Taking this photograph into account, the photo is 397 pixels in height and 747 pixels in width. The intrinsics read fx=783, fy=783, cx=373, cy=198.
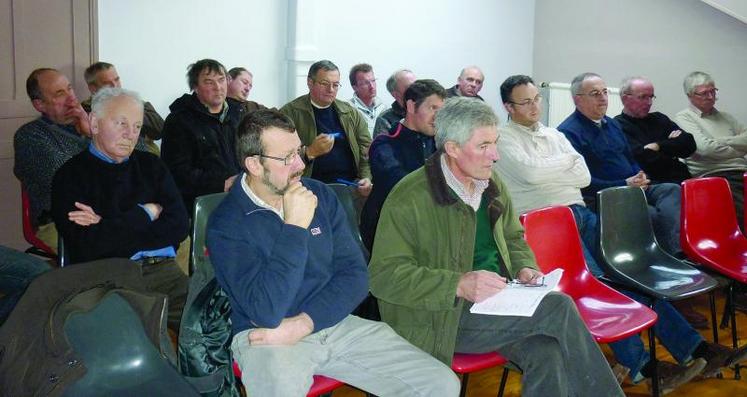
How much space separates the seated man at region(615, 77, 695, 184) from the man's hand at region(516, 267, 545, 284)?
2502 millimetres

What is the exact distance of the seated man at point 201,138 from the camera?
3.72 meters

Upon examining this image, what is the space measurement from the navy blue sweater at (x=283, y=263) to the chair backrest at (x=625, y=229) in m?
1.41

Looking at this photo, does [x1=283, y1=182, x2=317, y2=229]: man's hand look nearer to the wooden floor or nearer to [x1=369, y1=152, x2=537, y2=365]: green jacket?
[x1=369, y1=152, x2=537, y2=365]: green jacket

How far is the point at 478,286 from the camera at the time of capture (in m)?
2.30

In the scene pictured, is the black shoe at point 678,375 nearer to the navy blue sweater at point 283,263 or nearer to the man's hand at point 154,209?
the navy blue sweater at point 283,263

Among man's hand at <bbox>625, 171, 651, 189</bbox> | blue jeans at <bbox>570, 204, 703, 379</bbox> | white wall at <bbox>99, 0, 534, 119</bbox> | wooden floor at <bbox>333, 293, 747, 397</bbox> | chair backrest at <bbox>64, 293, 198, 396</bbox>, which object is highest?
white wall at <bbox>99, 0, 534, 119</bbox>

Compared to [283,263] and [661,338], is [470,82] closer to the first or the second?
[661,338]

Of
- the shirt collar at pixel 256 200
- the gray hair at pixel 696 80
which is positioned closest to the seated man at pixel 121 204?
the shirt collar at pixel 256 200

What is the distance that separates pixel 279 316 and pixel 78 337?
1.68 feet

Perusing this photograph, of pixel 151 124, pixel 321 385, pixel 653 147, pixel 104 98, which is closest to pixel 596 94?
pixel 653 147

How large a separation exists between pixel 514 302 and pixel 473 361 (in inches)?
9.1

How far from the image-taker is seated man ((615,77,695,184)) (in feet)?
15.7

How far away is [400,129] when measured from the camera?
3533 mm

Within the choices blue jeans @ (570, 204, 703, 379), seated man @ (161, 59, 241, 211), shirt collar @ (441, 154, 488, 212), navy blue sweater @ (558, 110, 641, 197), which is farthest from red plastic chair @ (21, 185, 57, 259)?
navy blue sweater @ (558, 110, 641, 197)
